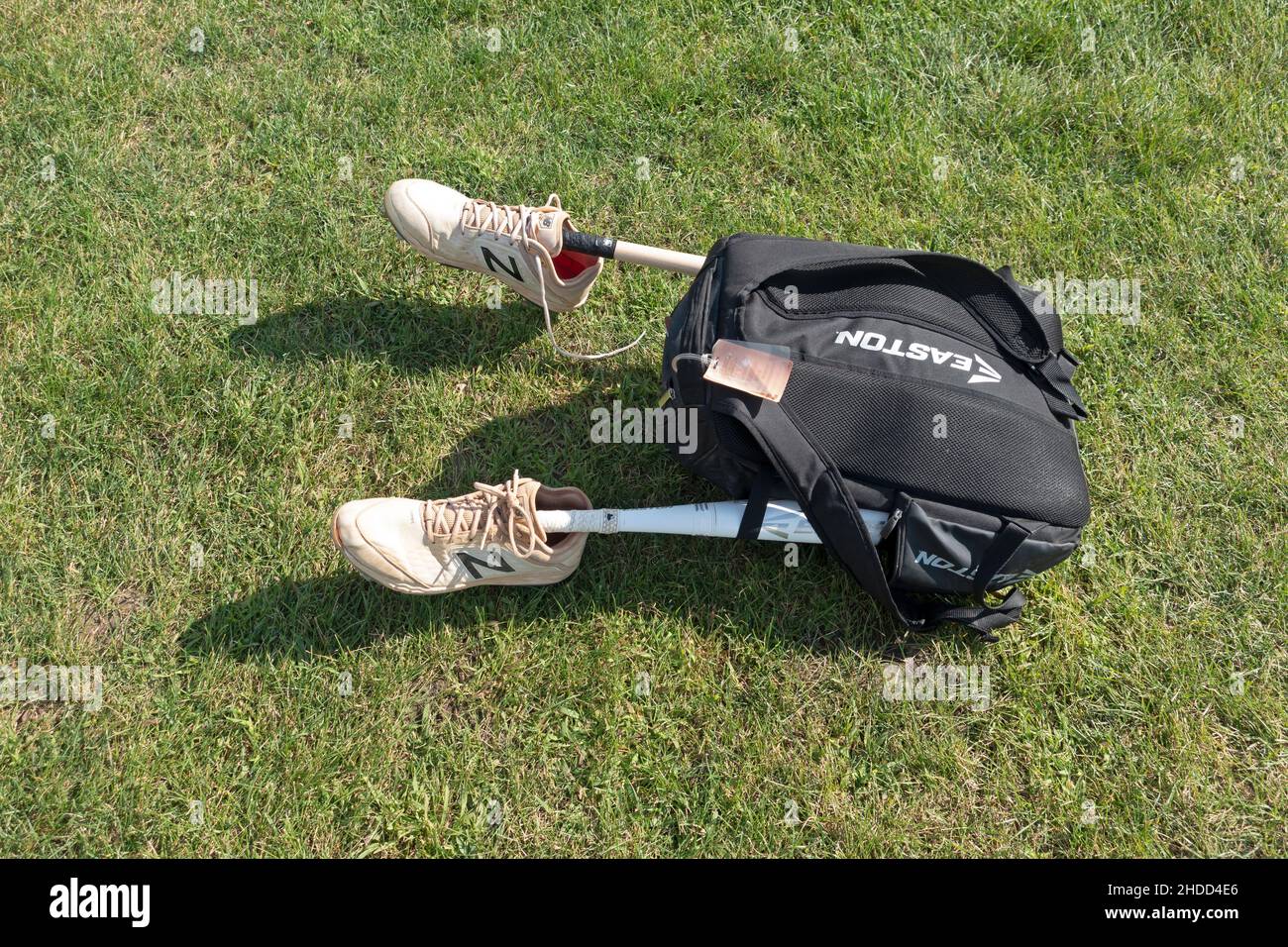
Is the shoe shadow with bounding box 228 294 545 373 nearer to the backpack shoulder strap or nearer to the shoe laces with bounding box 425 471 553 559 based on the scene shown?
the shoe laces with bounding box 425 471 553 559

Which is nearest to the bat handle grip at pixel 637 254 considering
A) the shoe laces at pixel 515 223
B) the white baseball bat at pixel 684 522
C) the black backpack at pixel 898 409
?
the shoe laces at pixel 515 223

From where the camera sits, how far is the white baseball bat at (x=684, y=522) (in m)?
2.73

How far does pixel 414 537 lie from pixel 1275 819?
3012 millimetres

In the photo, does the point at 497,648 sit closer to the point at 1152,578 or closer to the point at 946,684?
the point at 946,684

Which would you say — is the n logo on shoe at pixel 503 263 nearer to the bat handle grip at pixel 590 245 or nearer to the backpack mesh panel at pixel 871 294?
the bat handle grip at pixel 590 245

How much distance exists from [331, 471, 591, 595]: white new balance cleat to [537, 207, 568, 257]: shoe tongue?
35.0 inches

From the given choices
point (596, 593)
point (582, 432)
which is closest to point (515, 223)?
point (582, 432)

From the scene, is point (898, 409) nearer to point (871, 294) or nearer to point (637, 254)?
A: point (871, 294)

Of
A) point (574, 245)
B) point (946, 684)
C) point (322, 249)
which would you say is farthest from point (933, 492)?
point (322, 249)

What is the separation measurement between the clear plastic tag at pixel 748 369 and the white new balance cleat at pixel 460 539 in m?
0.73

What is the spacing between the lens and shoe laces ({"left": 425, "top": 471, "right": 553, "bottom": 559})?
9.11 ft

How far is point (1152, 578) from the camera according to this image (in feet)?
9.87

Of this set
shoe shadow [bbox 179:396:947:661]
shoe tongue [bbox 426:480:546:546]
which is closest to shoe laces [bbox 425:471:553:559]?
shoe tongue [bbox 426:480:546:546]
